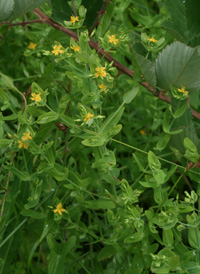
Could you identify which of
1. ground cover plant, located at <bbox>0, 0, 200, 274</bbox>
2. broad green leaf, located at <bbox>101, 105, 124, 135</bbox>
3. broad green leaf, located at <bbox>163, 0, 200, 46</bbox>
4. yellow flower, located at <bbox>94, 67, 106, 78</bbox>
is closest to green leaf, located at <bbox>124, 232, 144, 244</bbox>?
ground cover plant, located at <bbox>0, 0, 200, 274</bbox>

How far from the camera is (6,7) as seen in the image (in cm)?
99

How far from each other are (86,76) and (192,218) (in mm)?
372

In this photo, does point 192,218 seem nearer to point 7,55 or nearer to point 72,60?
point 72,60

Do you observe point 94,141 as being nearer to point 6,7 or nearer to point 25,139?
point 25,139

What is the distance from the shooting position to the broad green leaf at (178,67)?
932mm

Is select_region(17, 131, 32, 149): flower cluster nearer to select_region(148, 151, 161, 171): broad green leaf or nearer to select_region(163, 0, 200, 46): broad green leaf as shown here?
select_region(148, 151, 161, 171): broad green leaf

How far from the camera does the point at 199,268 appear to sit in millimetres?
849

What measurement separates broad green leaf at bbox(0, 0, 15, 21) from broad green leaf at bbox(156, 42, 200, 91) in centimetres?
38

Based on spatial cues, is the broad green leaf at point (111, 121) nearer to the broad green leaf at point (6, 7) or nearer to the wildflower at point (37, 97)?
the wildflower at point (37, 97)

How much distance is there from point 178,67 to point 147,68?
0.23 ft

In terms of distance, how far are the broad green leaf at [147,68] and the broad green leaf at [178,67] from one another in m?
0.03

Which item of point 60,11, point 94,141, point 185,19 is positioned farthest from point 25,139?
point 185,19

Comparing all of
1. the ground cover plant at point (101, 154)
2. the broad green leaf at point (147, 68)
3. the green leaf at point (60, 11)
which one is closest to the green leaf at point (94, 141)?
the ground cover plant at point (101, 154)

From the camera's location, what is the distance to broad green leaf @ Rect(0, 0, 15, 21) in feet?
3.21
